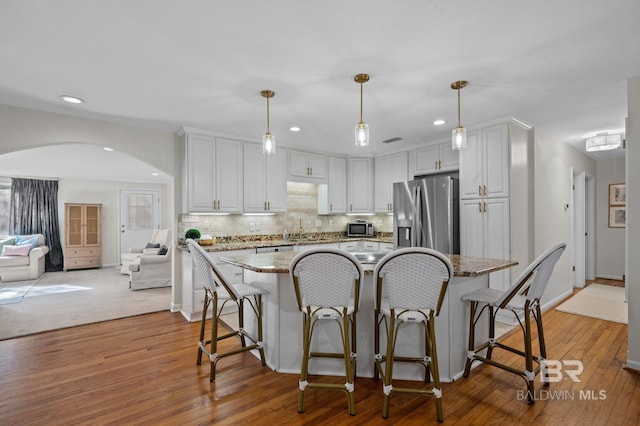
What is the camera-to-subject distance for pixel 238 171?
4.52m

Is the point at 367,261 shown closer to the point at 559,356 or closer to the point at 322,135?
the point at 559,356

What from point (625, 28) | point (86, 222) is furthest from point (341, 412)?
point (86, 222)

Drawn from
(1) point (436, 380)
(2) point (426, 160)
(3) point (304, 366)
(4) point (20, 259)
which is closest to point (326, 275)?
(3) point (304, 366)

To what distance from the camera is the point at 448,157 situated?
4.57 metres

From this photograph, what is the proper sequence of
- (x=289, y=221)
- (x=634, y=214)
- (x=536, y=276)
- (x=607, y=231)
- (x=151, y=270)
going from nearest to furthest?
(x=536, y=276), (x=634, y=214), (x=289, y=221), (x=151, y=270), (x=607, y=231)

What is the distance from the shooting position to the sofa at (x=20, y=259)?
6.52 meters

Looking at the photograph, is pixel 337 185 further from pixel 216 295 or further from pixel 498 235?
pixel 216 295

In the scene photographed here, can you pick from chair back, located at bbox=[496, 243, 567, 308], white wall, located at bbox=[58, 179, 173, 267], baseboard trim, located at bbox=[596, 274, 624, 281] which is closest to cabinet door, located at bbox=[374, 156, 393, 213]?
chair back, located at bbox=[496, 243, 567, 308]

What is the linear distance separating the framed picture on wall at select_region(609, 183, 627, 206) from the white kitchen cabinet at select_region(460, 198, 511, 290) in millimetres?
4196

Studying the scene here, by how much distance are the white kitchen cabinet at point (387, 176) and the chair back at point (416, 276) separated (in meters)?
3.46

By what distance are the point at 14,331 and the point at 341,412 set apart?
3.84 m

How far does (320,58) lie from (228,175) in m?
2.53

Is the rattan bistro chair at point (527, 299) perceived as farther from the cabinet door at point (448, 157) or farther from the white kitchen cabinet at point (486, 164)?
the cabinet door at point (448, 157)

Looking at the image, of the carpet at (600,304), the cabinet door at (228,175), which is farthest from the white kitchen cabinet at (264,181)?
the carpet at (600,304)
